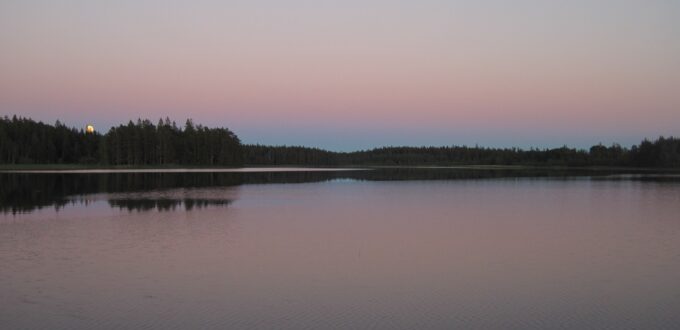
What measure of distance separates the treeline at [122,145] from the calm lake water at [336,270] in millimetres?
77928

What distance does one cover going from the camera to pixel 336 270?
38.7 ft

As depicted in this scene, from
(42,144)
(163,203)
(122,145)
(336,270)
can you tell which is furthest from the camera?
(42,144)

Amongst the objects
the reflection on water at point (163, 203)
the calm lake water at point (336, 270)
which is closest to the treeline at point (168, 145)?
the reflection on water at point (163, 203)

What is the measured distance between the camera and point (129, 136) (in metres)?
95.9

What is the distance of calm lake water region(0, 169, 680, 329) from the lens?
28.2ft

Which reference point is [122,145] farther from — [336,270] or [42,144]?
[336,270]

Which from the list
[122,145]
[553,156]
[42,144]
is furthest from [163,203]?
[553,156]

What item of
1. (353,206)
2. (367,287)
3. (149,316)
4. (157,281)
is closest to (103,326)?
(149,316)

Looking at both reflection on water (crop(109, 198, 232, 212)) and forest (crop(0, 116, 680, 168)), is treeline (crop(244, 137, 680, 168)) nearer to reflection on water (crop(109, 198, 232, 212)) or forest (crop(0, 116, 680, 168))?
forest (crop(0, 116, 680, 168))

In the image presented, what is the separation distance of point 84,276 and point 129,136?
89.9 metres

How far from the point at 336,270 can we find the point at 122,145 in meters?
91.7

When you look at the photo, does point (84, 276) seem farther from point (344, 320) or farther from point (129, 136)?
point (129, 136)

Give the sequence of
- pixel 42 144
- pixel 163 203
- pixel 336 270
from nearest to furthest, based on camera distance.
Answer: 1. pixel 336 270
2. pixel 163 203
3. pixel 42 144

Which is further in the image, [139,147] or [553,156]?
[553,156]
